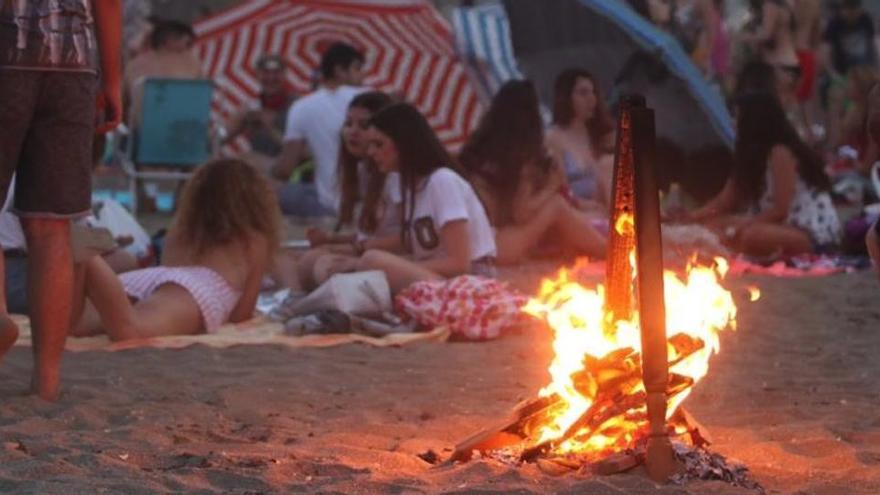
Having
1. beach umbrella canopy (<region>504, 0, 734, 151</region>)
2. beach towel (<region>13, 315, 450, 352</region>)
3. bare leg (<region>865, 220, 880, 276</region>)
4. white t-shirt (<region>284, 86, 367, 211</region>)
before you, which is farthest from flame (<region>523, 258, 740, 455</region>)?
beach umbrella canopy (<region>504, 0, 734, 151</region>)

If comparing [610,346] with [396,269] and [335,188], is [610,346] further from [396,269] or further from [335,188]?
[335,188]

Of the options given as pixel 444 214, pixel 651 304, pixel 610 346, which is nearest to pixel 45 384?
pixel 610 346

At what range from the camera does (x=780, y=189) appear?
11164 millimetres

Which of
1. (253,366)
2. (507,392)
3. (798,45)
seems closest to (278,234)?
(253,366)

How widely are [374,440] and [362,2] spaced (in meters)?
11.9

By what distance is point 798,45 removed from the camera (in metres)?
20.5

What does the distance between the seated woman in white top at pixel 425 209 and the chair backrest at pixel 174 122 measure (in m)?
5.11

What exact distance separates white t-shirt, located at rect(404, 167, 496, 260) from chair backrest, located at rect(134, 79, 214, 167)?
528 cm

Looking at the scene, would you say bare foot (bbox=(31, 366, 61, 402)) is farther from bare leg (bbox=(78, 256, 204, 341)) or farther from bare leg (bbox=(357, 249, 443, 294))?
bare leg (bbox=(357, 249, 443, 294))

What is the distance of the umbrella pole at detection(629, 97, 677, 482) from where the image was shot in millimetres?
4371

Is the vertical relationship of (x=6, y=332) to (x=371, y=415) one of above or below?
above

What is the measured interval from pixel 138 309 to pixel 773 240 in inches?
188

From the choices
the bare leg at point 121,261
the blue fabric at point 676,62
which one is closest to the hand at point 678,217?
the blue fabric at point 676,62

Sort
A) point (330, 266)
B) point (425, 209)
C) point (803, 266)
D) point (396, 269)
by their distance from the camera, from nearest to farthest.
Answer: point (396, 269) < point (425, 209) < point (330, 266) < point (803, 266)
